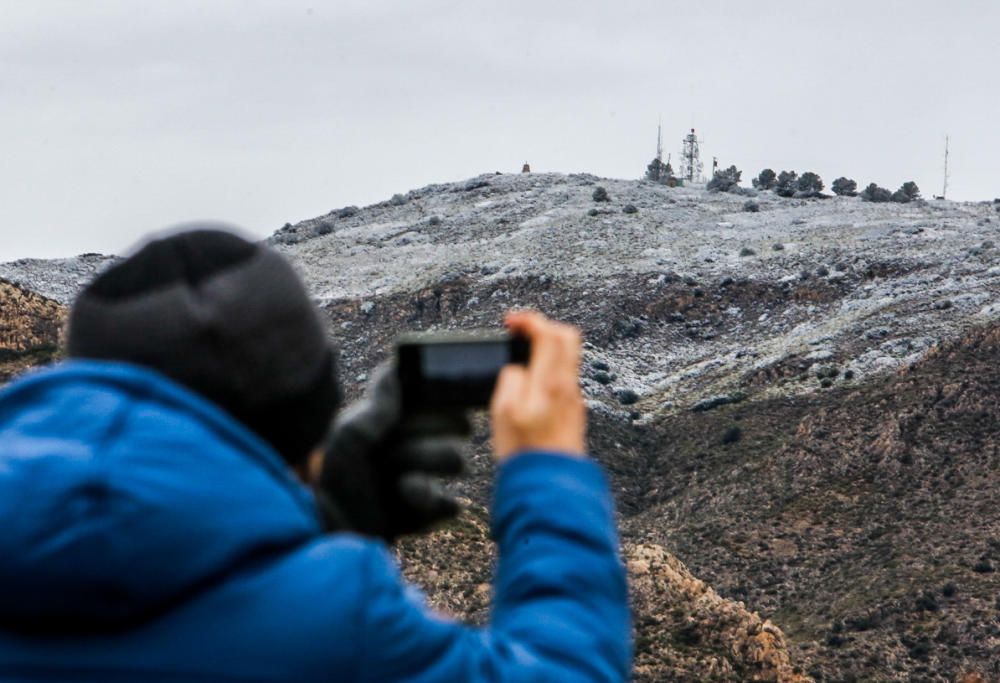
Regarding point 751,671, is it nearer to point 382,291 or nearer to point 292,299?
point 292,299

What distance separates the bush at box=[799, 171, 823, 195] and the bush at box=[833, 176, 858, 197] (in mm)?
809

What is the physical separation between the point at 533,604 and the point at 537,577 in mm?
30

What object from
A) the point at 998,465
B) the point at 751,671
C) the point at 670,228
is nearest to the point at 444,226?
the point at 670,228

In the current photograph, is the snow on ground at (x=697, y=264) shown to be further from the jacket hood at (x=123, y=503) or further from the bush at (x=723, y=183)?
the jacket hood at (x=123, y=503)

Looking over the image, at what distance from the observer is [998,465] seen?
1455 inches

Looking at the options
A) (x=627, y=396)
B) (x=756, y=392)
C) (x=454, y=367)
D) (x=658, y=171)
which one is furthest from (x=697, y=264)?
(x=454, y=367)

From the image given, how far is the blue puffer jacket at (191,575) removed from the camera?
5.24ft

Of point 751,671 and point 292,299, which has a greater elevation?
point 292,299

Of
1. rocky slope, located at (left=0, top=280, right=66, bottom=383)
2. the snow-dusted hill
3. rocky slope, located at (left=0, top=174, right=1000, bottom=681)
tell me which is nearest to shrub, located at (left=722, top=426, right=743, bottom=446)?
rocky slope, located at (left=0, top=174, right=1000, bottom=681)

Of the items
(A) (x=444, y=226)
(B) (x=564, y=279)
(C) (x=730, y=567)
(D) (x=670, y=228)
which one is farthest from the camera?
(A) (x=444, y=226)

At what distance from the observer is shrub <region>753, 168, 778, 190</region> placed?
89.2 metres

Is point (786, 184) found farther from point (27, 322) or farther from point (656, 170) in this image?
point (27, 322)

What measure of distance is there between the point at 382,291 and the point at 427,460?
60625 millimetres

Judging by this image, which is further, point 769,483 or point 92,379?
point 769,483
